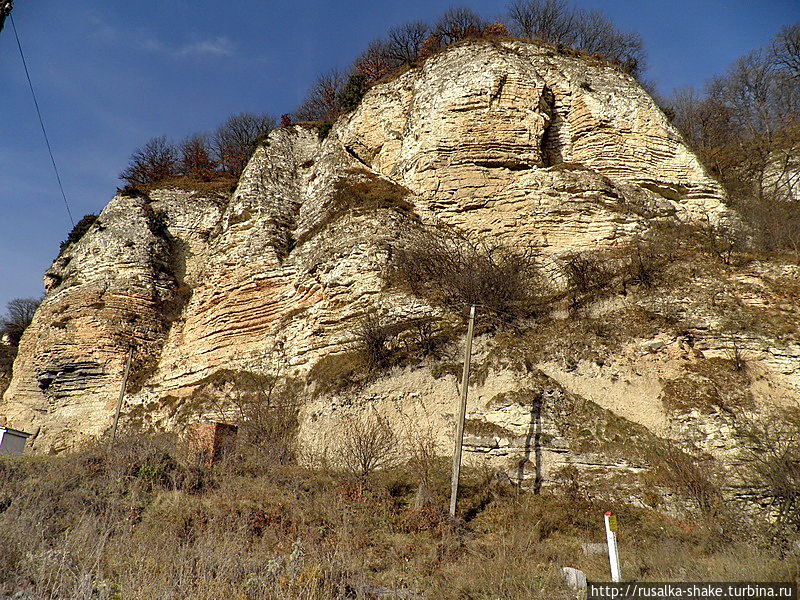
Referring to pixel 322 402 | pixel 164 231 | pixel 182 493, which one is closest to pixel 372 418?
pixel 322 402

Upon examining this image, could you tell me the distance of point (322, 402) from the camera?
14906 mm

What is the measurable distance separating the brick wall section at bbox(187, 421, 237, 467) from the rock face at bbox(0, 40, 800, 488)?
2237 mm

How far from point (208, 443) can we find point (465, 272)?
9067 mm

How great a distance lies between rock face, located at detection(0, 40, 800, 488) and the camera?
12695 mm

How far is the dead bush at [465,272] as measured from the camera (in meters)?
15.2

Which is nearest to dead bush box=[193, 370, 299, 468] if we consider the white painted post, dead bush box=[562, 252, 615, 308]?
the white painted post

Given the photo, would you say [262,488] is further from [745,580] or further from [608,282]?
[608,282]

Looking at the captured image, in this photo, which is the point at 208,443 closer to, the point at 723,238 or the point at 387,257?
the point at 387,257

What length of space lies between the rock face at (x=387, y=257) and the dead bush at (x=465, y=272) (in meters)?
0.55

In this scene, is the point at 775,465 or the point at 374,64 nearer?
the point at 775,465

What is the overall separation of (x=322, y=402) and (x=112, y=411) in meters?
12.1

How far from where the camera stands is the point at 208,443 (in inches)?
522

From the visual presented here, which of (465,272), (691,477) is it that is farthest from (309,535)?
(465,272)

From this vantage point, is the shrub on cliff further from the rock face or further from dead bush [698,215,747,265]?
dead bush [698,215,747,265]
